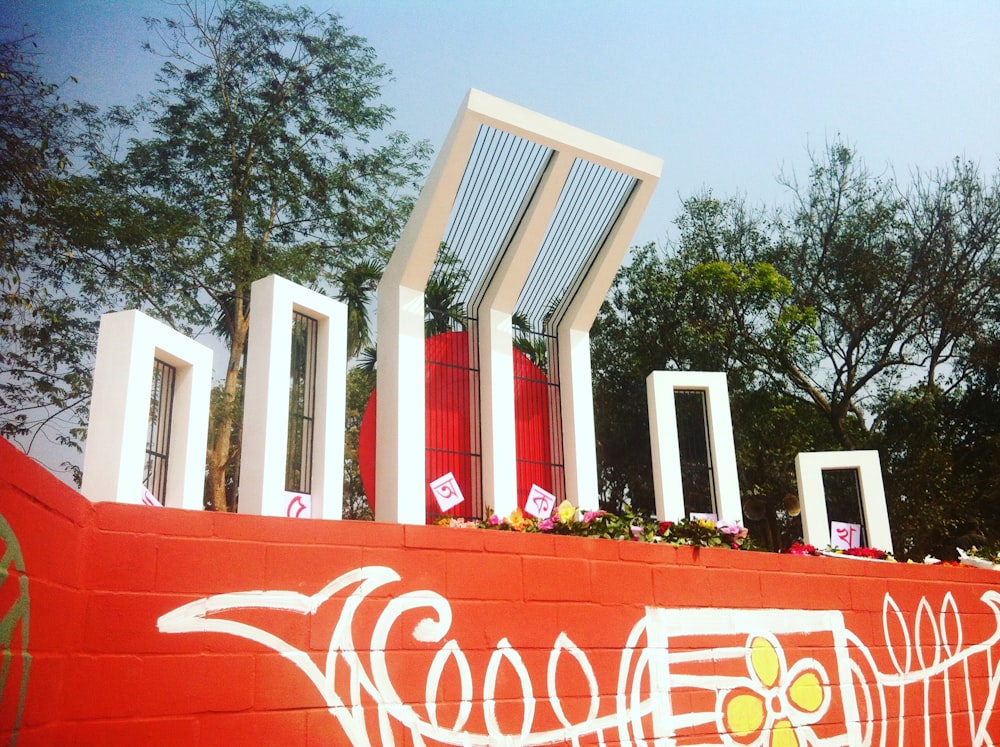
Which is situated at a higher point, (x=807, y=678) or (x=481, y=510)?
(x=481, y=510)

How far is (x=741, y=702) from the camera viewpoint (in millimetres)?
4363

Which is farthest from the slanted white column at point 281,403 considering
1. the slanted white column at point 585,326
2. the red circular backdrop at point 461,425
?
the slanted white column at point 585,326

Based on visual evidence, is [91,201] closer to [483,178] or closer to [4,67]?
[4,67]

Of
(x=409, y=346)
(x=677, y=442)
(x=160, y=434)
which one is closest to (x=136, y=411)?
(x=160, y=434)

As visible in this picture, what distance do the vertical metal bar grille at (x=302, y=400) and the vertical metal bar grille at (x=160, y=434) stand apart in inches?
33.4

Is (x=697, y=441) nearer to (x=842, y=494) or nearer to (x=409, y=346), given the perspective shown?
(x=409, y=346)

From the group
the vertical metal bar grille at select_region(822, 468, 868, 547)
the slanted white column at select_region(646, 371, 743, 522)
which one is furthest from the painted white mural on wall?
the vertical metal bar grille at select_region(822, 468, 868, 547)

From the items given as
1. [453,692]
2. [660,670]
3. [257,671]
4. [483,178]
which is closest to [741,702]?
[660,670]

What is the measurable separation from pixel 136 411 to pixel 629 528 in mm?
2925

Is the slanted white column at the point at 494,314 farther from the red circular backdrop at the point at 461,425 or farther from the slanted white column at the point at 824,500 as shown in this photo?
the slanted white column at the point at 824,500

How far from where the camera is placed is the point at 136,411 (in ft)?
18.5

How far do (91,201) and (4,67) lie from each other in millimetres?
2560

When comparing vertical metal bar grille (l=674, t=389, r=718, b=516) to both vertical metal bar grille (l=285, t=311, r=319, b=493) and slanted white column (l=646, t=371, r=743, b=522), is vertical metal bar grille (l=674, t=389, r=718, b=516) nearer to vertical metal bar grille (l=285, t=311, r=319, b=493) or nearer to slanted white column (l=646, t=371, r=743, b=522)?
slanted white column (l=646, t=371, r=743, b=522)

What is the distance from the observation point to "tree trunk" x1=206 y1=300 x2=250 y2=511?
53.3 feet
